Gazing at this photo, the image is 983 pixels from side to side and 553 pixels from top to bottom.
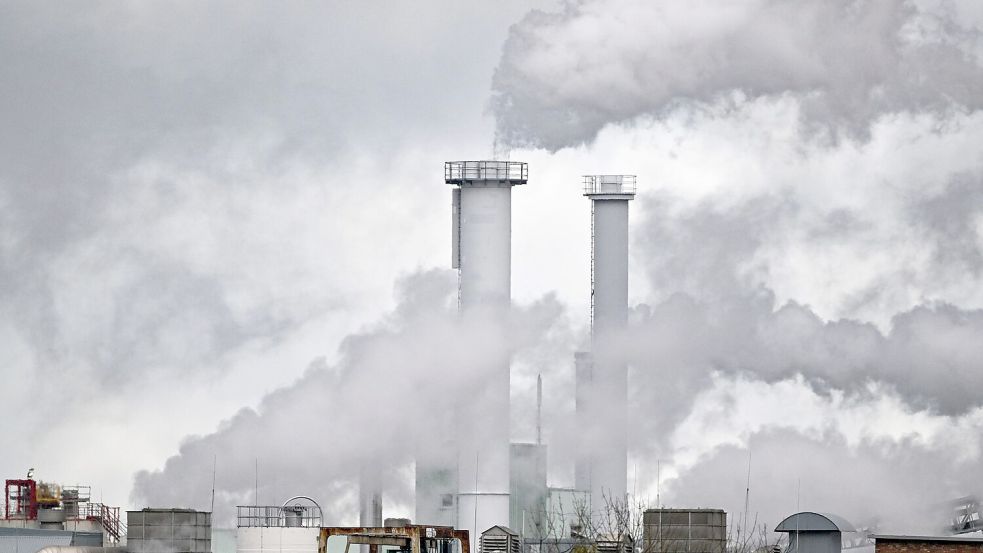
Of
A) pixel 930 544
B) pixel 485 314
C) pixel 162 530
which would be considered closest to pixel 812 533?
pixel 930 544

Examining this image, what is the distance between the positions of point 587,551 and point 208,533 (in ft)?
31.6

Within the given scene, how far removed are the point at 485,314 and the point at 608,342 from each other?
5663mm

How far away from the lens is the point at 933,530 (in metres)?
62.9

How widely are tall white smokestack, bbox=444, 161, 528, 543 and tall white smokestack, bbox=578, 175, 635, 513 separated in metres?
4.11

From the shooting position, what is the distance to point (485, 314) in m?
71.7

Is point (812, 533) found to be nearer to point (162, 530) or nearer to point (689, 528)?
point (689, 528)

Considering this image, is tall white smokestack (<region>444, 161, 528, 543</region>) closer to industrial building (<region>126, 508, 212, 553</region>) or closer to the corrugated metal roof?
the corrugated metal roof

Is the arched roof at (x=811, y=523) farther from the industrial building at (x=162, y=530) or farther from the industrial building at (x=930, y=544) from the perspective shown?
the industrial building at (x=162, y=530)

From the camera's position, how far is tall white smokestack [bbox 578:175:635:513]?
2916 inches

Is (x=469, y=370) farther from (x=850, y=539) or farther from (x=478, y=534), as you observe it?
(x=850, y=539)

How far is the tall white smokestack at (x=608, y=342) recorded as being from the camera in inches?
2916

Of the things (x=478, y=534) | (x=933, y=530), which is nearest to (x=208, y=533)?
(x=478, y=534)

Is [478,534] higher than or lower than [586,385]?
lower

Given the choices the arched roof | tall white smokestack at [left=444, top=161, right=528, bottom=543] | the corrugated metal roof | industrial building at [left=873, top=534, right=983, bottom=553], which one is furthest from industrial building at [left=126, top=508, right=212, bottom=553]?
tall white smokestack at [left=444, top=161, right=528, bottom=543]
